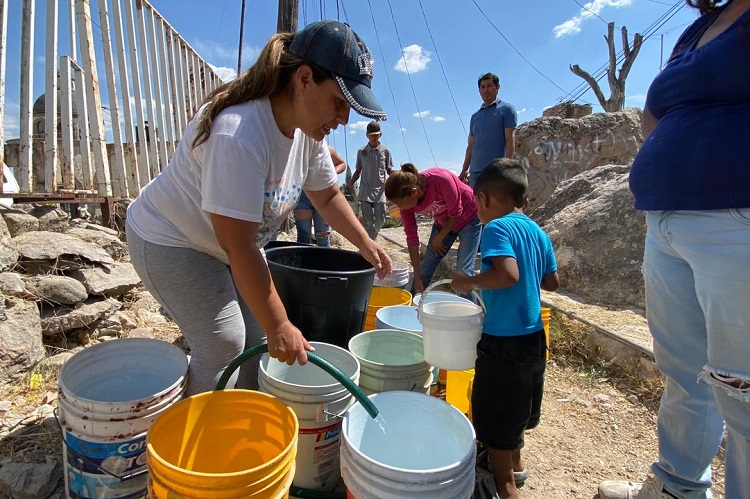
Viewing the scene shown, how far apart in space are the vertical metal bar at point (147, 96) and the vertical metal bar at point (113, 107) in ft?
1.57

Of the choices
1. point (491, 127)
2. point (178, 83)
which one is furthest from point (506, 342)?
point (178, 83)

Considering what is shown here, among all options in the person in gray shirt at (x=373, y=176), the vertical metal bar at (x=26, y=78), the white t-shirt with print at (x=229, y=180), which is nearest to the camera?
the white t-shirt with print at (x=229, y=180)

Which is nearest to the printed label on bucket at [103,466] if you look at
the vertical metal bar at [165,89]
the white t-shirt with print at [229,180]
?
the white t-shirt with print at [229,180]

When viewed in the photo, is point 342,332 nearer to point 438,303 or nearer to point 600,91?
point 438,303

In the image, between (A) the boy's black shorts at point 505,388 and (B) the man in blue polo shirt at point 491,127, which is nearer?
(A) the boy's black shorts at point 505,388

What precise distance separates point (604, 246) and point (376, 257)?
3228 millimetres

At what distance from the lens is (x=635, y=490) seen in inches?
68.0

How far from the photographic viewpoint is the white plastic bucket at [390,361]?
5.94 feet

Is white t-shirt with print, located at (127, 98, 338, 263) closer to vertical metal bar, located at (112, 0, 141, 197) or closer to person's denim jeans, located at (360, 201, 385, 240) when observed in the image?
vertical metal bar, located at (112, 0, 141, 197)

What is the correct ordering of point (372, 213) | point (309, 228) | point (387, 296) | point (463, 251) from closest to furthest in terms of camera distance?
point (387, 296), point (463, 251), point (309, 228), point (372, 213)

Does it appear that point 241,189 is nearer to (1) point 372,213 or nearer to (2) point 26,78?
(2) point 26,78

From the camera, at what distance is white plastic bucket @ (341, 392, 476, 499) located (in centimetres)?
116

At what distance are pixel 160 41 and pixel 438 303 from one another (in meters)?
5.24

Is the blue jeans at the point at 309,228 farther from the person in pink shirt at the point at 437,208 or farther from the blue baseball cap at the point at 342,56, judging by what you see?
A: the blue baseball cap at the point at 342,56
